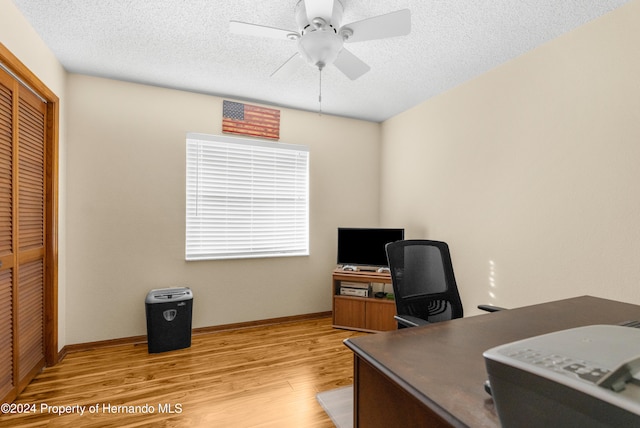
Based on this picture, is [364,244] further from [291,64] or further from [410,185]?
[291,64]

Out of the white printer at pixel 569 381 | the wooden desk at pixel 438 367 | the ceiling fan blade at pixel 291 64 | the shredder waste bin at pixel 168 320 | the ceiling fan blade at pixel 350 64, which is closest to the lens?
the white printer at pixel 569 381

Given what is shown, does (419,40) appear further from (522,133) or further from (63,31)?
(63,31)

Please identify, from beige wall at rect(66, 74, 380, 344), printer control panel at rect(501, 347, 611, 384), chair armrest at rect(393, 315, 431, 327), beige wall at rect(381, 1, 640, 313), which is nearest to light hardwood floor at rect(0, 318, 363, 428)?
beige wall at rect(66, 74, 380, 344)

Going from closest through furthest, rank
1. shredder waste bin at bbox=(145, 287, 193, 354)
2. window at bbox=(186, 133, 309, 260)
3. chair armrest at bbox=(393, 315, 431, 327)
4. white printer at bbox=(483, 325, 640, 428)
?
white printer at bbox=(483, 325, 640, 428)
chair armrest at bbox=(393, 315, 431, 327)
shredder waste bin at bbox=(145, 287, 193, 354)
window at bbox=(186, 133, 309, 260)

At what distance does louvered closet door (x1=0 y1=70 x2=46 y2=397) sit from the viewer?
1.93m

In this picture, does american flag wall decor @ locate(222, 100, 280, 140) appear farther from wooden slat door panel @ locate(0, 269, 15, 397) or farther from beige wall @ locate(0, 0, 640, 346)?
Answer: wooden slat door panel @ locate(0, 269, 15, 397)

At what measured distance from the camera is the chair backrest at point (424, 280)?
1776mm

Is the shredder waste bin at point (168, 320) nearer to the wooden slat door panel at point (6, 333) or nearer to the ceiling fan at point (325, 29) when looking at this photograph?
the wooden slat door panel at point (6, 333)

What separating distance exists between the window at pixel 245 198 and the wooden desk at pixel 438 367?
8.42 feet

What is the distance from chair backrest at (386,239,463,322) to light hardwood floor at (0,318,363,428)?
0.94 meters

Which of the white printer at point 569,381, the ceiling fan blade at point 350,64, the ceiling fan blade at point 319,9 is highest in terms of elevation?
the ceiling fan blade at point 319,9

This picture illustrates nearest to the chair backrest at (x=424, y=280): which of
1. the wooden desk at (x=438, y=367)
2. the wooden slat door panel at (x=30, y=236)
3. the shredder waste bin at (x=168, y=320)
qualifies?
the wooden desk at (x=438, y=367)

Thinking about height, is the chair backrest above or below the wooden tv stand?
above

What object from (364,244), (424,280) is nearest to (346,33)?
(424,280)
